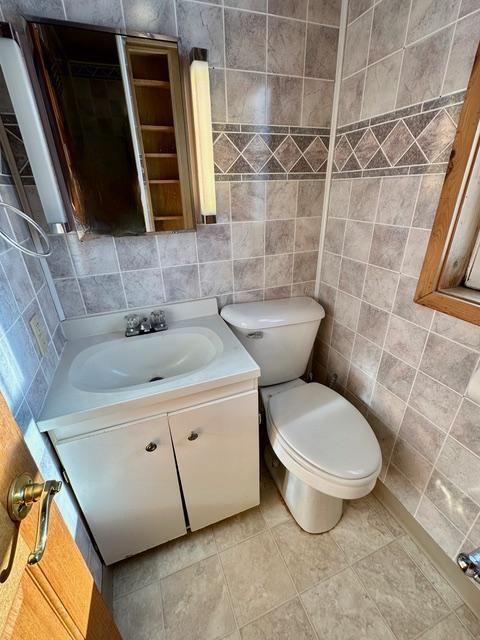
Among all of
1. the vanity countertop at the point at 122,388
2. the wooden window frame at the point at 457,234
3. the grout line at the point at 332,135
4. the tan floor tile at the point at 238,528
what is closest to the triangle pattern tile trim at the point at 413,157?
the wooden window frame at the point at 457,234

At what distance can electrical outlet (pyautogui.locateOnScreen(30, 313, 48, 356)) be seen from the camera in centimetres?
83

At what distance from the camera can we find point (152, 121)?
955mm

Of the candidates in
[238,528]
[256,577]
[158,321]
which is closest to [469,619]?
[256,577]

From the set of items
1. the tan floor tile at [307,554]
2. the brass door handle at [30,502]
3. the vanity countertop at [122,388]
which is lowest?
the tan floor tile at [307,554]

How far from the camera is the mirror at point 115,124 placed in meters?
0.85

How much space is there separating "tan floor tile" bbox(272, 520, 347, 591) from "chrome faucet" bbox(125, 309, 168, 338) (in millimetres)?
983

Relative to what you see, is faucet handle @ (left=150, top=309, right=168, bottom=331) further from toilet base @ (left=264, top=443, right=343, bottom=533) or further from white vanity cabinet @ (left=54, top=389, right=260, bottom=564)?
toilet base @ (left=264, top=443, right=343, bottom=533)

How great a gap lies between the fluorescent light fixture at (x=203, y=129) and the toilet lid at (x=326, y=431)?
824 millimetres

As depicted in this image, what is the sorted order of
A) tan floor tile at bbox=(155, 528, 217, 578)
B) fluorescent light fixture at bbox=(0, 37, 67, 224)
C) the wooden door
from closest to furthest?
the wooden door → fluorescent light fixture at bbox=(0, 37, 67, 224) → tan floor tile at bbox=(155, 528, 217, 578)

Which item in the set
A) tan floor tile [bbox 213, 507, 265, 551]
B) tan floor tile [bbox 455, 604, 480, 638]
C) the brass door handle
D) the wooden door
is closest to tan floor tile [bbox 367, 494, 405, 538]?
tan floor tile [bbox 455, 604, 480, 638]

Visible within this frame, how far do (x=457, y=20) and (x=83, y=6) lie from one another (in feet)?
3.35

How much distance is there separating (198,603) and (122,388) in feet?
2.71

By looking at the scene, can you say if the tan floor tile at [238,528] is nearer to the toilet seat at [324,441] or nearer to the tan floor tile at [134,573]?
the tan floor tile at [134,573]

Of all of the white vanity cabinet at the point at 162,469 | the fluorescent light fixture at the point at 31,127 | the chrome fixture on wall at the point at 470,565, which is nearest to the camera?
the chrome fixture on wall at the point at 470,565
